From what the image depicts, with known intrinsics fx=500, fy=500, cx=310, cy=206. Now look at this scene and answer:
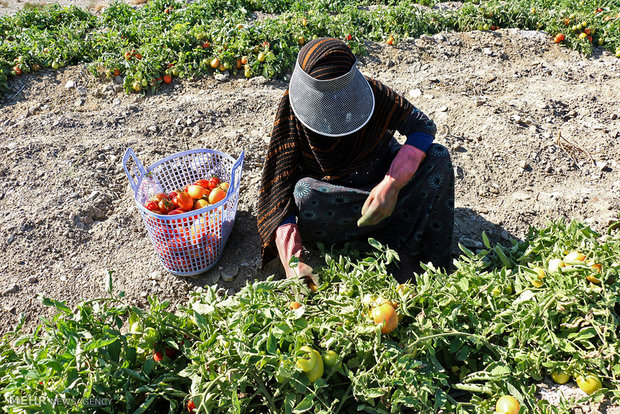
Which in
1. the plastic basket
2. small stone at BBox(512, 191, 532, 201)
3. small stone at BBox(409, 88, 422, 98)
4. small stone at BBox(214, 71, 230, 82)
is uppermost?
the plastic basket

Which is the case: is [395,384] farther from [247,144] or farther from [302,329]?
[247,144]

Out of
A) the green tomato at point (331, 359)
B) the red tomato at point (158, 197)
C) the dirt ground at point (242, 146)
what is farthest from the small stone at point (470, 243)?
the red tomato at point (158, 197)

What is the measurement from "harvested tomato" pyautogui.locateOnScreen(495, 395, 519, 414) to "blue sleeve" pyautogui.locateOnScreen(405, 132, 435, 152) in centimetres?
107

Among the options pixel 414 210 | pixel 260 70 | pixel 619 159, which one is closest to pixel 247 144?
pixel 260 70

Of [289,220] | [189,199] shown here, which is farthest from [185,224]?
[289,220]

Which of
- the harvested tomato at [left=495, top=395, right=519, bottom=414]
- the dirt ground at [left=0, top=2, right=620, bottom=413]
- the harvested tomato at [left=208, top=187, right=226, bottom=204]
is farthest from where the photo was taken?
the dirt ground at [left=0, top=2, right=620, bottom=413]

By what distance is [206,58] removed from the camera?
405cm

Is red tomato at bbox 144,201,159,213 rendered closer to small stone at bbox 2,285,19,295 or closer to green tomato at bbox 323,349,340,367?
small stone at bbox 2,285,19,295

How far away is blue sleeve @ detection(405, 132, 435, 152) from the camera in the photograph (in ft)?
7.15

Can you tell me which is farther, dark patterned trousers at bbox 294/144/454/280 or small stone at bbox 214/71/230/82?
small stone at bbox 214/71/230/82

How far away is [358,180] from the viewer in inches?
91.3

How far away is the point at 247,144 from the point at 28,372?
2.11 metres

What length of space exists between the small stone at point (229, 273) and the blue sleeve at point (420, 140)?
1.05m

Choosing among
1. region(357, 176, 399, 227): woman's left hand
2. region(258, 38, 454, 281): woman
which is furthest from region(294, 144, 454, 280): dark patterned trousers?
region(357, 176, 399, 227): woman's left hand
